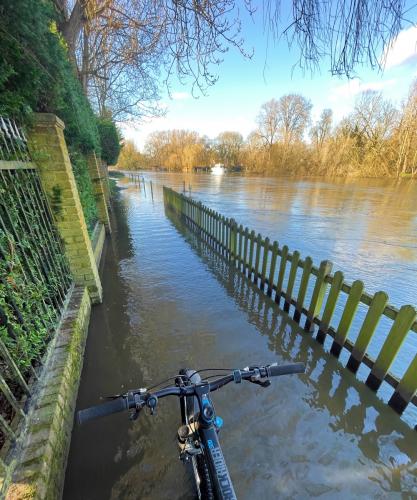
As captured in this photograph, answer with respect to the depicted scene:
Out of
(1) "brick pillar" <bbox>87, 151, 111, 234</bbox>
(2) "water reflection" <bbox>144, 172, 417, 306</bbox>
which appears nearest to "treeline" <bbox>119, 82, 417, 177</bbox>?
(2) "water reflection" <bbox>144, 172, 417, 306</bbox>

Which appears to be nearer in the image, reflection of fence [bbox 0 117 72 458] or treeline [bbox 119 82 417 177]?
reflection of fence [bbox 0 117 72 458]

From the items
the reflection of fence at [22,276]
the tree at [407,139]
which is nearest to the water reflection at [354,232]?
the reflection of fence at [22,276]

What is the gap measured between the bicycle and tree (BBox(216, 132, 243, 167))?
58832mm

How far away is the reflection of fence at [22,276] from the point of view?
6.31 ft

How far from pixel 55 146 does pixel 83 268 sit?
6.10ft

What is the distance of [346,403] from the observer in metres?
2.73

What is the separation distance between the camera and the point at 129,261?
6664 mm

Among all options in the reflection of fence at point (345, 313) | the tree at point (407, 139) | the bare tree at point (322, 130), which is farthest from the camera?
the bare tree at point (322, 130)

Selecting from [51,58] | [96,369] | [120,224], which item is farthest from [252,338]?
[120,224]

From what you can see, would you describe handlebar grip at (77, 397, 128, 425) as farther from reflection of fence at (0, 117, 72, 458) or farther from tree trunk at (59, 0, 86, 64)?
tree trunk at (59, 0, 86, 64)

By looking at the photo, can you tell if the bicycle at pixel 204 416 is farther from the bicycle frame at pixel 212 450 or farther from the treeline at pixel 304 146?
the treeline at pixel 304 146

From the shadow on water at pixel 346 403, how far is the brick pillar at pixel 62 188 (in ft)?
9.31

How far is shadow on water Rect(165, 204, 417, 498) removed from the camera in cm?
216

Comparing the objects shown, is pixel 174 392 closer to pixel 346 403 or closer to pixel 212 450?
pixel 212 450
